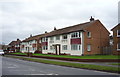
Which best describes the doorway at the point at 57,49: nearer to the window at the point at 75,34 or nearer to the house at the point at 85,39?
the house at the point at 85,39

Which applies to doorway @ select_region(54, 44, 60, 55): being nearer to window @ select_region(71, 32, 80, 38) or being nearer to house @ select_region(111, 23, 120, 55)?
window @ select_region(71, 32, 80, 38)

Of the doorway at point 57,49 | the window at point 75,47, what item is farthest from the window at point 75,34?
the doorway at point 57,49

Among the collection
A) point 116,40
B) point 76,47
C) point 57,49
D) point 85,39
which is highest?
point 85,39

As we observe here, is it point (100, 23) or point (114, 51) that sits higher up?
point (100, 23)

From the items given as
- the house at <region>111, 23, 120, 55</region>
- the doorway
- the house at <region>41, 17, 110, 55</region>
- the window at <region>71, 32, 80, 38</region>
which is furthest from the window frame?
the house at <region>111, 23, 120, 55</region>

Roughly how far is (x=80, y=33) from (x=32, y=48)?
38.7 m

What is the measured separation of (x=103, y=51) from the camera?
132ft

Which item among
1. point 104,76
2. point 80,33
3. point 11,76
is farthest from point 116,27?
point 11,76

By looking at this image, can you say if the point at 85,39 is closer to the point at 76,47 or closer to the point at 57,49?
the point at 76,47

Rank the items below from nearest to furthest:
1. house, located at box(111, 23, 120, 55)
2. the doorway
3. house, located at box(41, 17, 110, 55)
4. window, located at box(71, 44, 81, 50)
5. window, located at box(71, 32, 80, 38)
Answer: house, located at box(111, 23, 120, 55), house, located at box(41, 17, 110, 55), window, located at box(71, 44, 81, 50), window, located at box(71, 32, 80, 38), the doorway

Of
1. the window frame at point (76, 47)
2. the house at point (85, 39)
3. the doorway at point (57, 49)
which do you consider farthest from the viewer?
the doorway at point (57, 49)

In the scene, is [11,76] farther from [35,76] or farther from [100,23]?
[100,23]

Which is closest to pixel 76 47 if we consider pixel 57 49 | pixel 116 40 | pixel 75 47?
pixel 75 47

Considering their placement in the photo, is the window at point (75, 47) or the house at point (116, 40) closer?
the house at point (116, 40)
